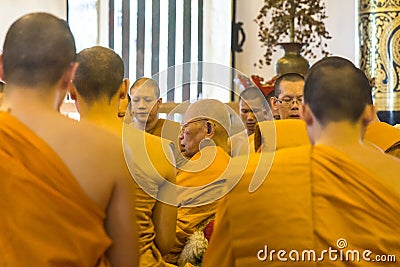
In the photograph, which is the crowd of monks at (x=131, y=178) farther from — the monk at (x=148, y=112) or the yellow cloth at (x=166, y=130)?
the yellow cloth at (x=166, y=130)

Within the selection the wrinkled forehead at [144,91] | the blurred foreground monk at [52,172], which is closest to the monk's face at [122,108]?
the wrinkled forehead at [144,91]

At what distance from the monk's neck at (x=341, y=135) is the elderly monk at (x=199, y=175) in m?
1.14

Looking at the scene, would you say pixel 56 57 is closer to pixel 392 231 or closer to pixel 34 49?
pixel 34 49

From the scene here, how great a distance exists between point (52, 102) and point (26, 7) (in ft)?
15.5

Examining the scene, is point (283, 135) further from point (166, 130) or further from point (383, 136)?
point (166, 130)

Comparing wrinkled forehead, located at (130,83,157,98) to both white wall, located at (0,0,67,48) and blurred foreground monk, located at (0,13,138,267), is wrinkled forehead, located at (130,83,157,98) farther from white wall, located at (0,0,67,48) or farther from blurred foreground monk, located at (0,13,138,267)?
white wall, located at (0,0,67,48)

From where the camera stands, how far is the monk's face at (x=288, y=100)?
4016 mm

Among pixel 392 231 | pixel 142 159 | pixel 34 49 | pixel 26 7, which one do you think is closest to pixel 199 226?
pixel 142 159

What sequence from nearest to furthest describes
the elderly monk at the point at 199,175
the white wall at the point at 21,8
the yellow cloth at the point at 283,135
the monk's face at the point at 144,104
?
the yellow cloth at the point at 283,135 < the elderly monk at the point at 199,175 < the monk's face at the point at 144,104 < the white wall at the point at 21,8

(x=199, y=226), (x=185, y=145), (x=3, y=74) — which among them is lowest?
(x=199, y=226)

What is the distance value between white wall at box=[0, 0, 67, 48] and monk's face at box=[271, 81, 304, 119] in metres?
2.83

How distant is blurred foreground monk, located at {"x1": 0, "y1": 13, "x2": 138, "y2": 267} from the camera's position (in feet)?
6.26

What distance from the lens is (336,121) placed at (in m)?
2.11

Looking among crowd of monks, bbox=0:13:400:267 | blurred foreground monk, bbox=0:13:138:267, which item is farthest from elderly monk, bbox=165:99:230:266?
blurred foreground monk, bbox=0:13:138:267
